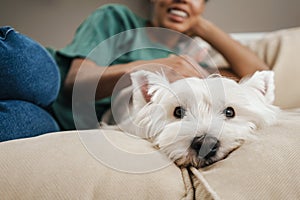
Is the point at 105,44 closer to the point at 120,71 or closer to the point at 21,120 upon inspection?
the point at 120,71

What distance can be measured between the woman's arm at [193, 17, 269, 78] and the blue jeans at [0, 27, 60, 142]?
30.3 inches

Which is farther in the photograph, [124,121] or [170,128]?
[124,121]

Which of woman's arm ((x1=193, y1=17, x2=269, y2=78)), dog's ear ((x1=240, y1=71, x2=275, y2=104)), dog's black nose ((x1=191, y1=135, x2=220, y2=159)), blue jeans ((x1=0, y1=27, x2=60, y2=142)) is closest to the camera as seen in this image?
dog's black nose ((x1=191, y1=135, x2=220, y2=159))

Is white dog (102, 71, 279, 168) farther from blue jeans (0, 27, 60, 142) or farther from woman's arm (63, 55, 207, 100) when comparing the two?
blue jeans (0, 27, 60, 142)

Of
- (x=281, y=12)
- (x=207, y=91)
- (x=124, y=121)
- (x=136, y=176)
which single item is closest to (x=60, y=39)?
(x=281, y=12)

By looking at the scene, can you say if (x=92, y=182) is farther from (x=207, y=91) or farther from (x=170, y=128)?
(x=207, y=91)

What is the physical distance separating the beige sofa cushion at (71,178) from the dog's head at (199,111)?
0.12 metres

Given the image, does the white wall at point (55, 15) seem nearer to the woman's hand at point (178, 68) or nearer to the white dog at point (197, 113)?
the woman's hand at point (178, 68)

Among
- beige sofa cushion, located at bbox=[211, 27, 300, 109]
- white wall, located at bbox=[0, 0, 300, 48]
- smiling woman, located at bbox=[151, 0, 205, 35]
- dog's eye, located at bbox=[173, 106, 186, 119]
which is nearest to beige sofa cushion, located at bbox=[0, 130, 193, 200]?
dog's eye, located at bbox=[173, 106, 186, 119]

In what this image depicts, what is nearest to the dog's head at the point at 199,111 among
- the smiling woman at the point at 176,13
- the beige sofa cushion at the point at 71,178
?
the beige sofa cushion at the point at 71,178

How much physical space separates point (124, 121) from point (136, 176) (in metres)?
0.39

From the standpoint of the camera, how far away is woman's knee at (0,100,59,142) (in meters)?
0.85

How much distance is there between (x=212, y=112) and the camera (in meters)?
0.89

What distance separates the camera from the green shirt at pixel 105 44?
1297 mm
